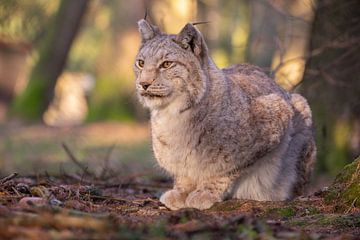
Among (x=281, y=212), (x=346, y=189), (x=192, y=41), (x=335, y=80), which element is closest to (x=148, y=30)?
(x=192, y=41)

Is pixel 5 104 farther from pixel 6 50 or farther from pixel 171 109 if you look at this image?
pixel 171 109

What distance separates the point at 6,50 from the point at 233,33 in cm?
1188

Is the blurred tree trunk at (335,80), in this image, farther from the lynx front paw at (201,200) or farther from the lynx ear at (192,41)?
the lynx front paw at (201,200)

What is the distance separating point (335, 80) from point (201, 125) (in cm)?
350

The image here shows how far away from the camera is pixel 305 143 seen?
6277 millimetres

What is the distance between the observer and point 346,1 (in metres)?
8.47

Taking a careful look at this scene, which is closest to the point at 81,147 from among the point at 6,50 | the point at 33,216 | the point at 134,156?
the point at 134,156

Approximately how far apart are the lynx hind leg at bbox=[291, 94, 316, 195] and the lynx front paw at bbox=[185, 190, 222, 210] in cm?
119

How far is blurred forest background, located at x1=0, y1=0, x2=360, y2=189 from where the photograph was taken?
840 centimetres

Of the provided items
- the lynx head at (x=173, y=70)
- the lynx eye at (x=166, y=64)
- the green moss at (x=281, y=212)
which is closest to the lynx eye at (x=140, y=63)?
the lynx head at (x=173, y=70)

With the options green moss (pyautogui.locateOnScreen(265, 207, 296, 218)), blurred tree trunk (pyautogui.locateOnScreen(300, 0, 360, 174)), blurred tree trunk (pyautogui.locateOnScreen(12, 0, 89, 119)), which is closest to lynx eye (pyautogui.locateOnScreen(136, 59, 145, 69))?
green moss (pyautogui.locateOnScreen(265, 207, 296, 218))

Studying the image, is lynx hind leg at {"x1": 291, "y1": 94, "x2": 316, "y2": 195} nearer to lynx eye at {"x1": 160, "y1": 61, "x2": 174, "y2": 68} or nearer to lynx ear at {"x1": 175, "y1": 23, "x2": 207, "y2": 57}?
lynx ear at {"x1": 175, "y1": 23, "x2": 207, "y2": 57}

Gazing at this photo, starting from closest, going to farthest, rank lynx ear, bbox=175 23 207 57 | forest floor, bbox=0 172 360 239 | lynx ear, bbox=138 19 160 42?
1. forest floor, bbox=0 172 360 239
2. lynx ear, bbox=175 23 207 57
3. lynx ear, bbox=138 19 160 42

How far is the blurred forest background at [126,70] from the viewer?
8.40 m
